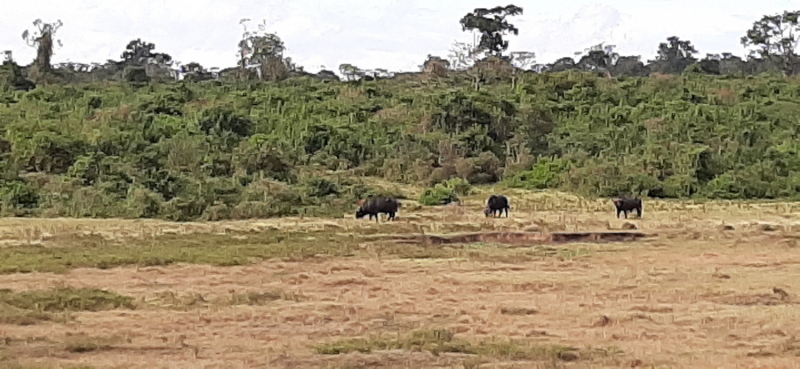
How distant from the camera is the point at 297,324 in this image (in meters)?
10.4

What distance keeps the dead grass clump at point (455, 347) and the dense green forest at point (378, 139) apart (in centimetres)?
1373

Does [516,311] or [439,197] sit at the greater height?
[439,197]

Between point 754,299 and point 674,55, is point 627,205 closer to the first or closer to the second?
point 754,299

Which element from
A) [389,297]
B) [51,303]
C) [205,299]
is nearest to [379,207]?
[389,297]

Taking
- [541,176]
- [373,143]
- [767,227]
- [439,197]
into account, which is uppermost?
[373,143]

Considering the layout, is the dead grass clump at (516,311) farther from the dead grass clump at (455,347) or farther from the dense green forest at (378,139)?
the dense green forest at (378,139)

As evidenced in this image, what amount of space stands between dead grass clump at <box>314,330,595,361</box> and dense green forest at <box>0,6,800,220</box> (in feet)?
45.1

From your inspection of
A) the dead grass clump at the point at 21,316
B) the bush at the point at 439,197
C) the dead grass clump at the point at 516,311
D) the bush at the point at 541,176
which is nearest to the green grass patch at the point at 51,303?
the dead grass clump at the point at 21,316

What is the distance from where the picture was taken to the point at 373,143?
34.6 metres

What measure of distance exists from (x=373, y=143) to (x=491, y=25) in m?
17.5

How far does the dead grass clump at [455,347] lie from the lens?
8.81m

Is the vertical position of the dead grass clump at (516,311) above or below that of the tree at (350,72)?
below

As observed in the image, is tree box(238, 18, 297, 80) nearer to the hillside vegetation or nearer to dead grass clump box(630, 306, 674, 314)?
the hillside vegetation

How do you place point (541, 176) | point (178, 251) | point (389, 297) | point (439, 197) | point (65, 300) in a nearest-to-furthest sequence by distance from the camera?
point (65, 300)
point (389, 297)
point (178, 251)
point (439, 197)
point (541, 176)
